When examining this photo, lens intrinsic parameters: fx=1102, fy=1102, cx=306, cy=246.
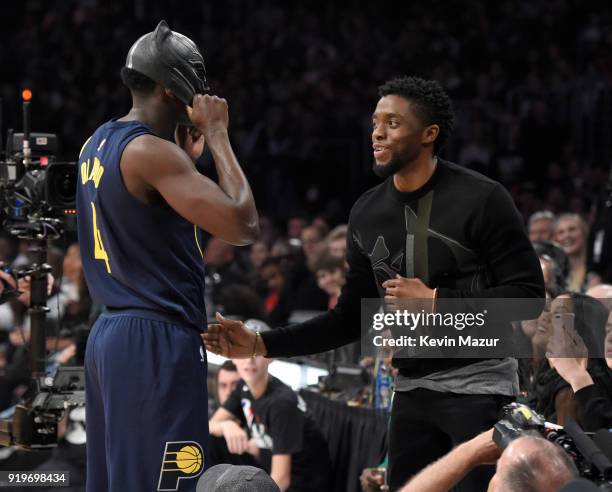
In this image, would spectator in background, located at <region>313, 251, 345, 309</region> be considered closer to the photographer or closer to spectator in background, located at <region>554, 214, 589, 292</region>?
spectator in background, located at <region>554, 214, 589, 292</region>

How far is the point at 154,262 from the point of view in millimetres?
3346

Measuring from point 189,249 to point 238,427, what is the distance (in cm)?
277

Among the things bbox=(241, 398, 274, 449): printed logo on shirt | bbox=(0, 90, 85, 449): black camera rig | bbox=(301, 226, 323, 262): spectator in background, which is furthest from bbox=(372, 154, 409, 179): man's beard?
bbox=(301, 226, 323, 262): spectator in background

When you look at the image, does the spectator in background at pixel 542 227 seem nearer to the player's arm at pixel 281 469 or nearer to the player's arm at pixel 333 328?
the player's arm at pixel 281 469

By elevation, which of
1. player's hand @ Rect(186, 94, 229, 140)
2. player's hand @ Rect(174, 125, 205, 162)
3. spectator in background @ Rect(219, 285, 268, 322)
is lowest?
spectator in background @ Rect(219, 285, 268, 322)

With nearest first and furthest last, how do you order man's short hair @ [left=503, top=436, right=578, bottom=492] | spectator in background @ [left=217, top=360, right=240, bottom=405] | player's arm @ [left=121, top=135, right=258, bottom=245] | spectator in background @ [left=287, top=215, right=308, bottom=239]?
1. man's short hair @ [left=503, top=436, right=578, bottom=492]
2. player's arm @ [left=121, top=135, right=258, bottom=245]
3. spectator in background @ [left=217, top=360, right=240, bottom=405]
4. spectator in background @ [left=287, top=215, right=308, bottom=239]

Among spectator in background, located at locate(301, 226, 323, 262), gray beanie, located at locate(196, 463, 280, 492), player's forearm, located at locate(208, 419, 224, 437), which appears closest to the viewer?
gray beanie, located at locate(196, 463, 280, 492)

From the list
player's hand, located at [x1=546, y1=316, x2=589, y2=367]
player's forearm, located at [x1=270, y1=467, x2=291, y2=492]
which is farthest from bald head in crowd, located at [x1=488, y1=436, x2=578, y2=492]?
player's forearm, located at [x1=270, y1=467, x2=291, y2=492]

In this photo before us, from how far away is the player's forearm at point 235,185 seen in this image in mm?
3219

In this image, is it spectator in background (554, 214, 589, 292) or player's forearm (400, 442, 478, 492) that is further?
spectator in background (554, 214, 589, 292)

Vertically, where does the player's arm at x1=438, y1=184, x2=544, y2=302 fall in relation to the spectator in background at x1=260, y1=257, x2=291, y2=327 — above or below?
above

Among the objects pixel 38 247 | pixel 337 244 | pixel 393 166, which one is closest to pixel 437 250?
pixel 393 166

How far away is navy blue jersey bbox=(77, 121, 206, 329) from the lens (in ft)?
10.9

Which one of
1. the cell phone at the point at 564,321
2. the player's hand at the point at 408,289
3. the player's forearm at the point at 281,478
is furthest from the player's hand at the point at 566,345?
the player's forearm at the point at 281,478
